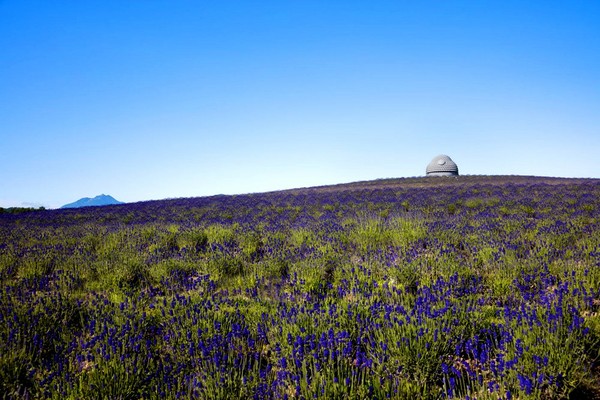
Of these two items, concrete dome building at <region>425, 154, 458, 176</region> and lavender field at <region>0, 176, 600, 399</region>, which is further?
concrete dome building at <region>425, 154, 458, 176</region>

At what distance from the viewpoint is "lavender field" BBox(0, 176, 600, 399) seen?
79.2 inches

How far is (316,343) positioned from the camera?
93.7 inches

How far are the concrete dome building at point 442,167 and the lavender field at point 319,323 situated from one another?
1310 inches

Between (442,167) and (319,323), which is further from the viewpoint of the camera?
(442,167)

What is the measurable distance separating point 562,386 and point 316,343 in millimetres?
1445

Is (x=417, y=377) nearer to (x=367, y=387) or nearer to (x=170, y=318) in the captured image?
(x=367, y=387)

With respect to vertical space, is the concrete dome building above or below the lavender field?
Answer: above

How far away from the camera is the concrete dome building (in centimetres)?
3675

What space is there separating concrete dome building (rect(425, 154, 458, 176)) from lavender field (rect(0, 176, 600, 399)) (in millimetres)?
33265

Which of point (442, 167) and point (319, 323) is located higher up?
point (442, 167)

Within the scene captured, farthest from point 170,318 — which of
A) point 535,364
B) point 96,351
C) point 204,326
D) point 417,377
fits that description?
point 535,364

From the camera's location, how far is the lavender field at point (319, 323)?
6.60 feet

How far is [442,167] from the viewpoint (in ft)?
122

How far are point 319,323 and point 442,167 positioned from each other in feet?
124
